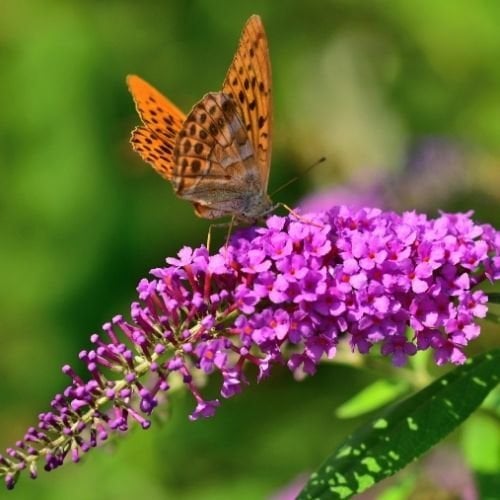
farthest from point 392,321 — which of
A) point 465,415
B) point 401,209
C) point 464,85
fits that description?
point 464,85

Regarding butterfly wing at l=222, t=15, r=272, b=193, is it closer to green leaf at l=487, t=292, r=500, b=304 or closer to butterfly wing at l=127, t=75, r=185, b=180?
butterfly wing at l=127, t=75, r=185, b=180

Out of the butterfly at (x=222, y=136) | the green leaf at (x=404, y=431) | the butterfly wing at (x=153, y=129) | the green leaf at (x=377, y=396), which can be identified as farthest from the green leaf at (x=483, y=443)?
the butterfly wing at (x=153, y=129)

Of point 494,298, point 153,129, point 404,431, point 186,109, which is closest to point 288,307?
point 404,431

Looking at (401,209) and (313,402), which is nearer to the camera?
(401,209)

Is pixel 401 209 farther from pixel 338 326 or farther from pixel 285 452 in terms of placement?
pixel 338 326

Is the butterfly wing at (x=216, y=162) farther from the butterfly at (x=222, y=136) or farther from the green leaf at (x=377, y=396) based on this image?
the green leaf at (x=377, y=396)

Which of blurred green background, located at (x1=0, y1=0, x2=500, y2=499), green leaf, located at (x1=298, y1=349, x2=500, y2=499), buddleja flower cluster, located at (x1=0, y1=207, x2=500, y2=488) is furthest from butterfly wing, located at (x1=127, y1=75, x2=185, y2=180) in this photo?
blurred green background, located at (x1=0, y1=0, x2=500, y2=499)

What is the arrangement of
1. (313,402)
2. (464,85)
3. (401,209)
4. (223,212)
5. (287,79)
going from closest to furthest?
(223,212) → (401,209) → (313,402) → (464,85) → (287,79)
